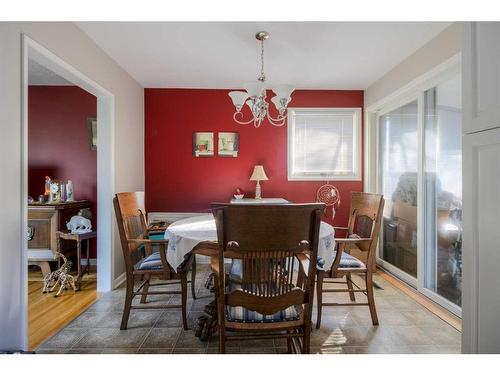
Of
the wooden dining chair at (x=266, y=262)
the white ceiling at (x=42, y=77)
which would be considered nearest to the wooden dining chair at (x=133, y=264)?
the wooden dining chair at (x=266, y=262)

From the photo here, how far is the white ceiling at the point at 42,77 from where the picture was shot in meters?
3.09

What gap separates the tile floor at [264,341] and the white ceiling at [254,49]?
8.00 ft

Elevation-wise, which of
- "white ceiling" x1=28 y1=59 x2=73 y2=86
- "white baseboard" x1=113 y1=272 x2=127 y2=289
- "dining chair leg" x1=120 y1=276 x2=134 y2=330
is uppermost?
"white ceiling" x1=28 y1=59 x2=73 y2=86

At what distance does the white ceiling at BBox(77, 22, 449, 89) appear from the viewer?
229 centimetres

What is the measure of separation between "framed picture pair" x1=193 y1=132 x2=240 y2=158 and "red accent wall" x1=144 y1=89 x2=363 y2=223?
64mm

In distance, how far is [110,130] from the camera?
2.86 meters

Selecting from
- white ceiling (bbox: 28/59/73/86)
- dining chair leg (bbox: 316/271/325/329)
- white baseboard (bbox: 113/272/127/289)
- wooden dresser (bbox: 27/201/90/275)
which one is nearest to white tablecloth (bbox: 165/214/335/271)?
dining chair leg (bbox: 316/271/325/329)

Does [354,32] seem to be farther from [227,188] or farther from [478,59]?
[227,188]

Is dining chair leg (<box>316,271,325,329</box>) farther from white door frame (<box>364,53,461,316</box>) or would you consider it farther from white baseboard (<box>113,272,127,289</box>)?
white baseboard (<box>113,272,127,289</box>)

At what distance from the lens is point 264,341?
191 cm

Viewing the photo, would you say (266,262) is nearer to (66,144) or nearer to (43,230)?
(43,230)

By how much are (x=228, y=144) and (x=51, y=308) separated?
2.68 meters

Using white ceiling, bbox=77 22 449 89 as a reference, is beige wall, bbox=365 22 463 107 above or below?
below

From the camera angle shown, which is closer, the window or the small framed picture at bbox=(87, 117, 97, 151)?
the small framed picture at bbox=(87, 117, 97, 151)
